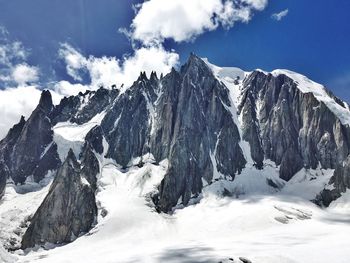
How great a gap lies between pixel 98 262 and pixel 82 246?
162ft

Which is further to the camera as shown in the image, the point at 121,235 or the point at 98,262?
the point at 121,235

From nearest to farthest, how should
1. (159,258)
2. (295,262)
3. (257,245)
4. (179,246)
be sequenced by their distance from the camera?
(295,262)
(159,258)
(257,245)
(179,246)

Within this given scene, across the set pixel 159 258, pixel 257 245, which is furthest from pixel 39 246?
pixel 257 245

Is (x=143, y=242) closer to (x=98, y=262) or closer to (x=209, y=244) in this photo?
(x=209, y=244)

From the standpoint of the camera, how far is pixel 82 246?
190625mm

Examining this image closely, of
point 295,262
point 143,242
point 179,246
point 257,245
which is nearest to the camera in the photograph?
point 295,262

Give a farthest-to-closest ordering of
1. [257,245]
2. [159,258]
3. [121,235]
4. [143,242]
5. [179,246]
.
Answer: [121,235] < [143,242] < [179,246] < [257,245] < [159,258]

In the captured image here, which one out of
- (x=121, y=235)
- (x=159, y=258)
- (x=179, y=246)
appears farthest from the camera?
(x=121, y=235)

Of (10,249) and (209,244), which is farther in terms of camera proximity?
(10,249)

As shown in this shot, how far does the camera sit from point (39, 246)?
196 meters

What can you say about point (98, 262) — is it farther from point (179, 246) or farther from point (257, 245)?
point (257, 245)

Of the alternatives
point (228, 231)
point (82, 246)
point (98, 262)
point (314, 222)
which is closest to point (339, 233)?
point (314, 222)

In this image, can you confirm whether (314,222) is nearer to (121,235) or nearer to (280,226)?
(280,226)

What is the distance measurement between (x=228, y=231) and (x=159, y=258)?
63.2m
